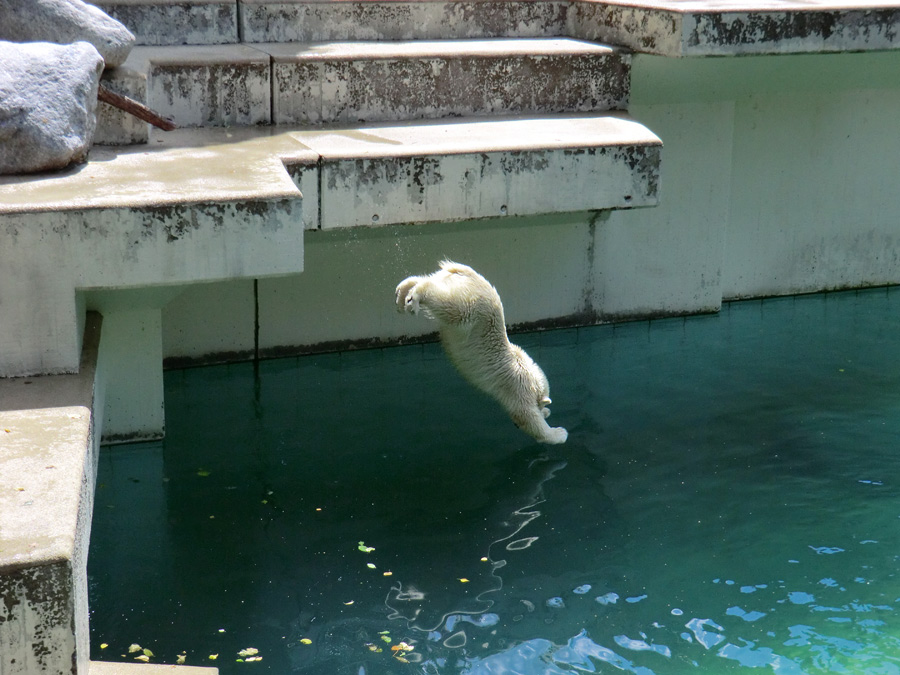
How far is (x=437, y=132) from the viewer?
22.0ft

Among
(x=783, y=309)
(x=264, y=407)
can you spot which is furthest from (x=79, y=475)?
(x=783, y=309)

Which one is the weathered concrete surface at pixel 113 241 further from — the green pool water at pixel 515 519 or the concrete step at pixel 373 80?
the concrete step at pixel 373 80

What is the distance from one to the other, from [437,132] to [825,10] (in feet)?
8.99

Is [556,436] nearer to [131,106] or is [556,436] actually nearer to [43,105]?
[131,106]

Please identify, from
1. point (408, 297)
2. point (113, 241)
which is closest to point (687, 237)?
point (408, 297)

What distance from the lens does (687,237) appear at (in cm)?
824

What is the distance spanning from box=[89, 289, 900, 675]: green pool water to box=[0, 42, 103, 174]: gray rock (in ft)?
5.67

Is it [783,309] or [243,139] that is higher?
[243,139]

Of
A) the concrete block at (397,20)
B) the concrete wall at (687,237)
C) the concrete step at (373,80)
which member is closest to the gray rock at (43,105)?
the concrete step at (373,80)

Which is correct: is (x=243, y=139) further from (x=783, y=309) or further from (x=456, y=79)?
(x=783, y=309)

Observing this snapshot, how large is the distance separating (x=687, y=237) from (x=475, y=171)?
8.66 feet

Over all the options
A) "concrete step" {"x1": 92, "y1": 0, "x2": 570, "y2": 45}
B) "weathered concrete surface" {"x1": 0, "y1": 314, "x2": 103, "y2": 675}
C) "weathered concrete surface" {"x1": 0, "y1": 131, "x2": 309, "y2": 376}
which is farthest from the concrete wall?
"weathered concrete surface" {"x1": 0, "y1": 314, "x2": 103, "y2": 675}

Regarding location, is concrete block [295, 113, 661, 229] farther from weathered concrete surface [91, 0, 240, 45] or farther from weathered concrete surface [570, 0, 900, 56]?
weathered concrete surface [91, 0, 240, 45]

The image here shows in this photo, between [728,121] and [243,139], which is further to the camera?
[728,121]
